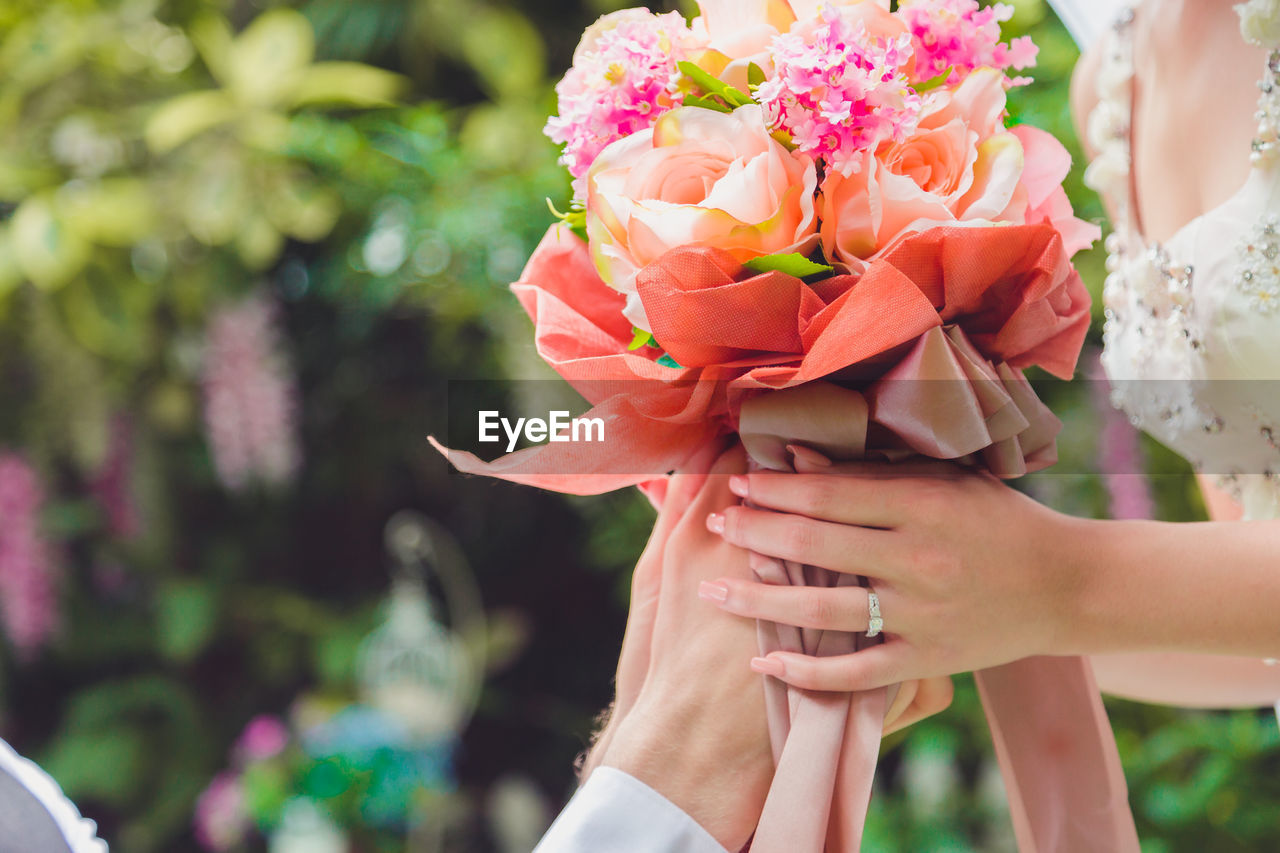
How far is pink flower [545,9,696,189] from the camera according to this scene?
50 cm

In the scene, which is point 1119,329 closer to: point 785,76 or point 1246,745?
point 785,76

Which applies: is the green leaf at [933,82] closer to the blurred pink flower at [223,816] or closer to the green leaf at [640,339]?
the green leaf at [640,339]

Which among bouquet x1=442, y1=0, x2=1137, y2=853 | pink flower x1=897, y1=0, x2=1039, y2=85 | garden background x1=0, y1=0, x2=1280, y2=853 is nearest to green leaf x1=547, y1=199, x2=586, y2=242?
bouquet x1=442, y1=0, x2=1137, y2=853

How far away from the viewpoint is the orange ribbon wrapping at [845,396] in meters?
0.45

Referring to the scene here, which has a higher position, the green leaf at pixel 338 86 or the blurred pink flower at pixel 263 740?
the green leaf at pixel 338 86

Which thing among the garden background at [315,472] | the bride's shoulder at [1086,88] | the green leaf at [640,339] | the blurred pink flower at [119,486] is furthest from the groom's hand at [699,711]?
the blurred pink flower at [119,486]

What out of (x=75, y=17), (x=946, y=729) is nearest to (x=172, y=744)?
(x=75, y=17)

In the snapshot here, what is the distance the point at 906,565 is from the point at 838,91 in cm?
25

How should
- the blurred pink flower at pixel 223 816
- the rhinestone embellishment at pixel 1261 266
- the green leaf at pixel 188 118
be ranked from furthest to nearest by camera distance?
1. the blurred pink flower at pixel 223 816
2. the green leaf at pixel 188 118
3. the rhinestone embellishment at pixel 1261 266

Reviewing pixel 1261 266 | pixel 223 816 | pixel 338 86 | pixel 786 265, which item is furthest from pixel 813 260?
pixel 223 816

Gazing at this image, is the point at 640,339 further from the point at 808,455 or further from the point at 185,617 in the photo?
the point at 185,617

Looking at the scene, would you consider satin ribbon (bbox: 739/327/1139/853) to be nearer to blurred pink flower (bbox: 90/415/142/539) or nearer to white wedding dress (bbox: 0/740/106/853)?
white wedding dress (bbox: 0/740/106/853)

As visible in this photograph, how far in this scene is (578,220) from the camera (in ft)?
1.81

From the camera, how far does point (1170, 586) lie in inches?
21.0
